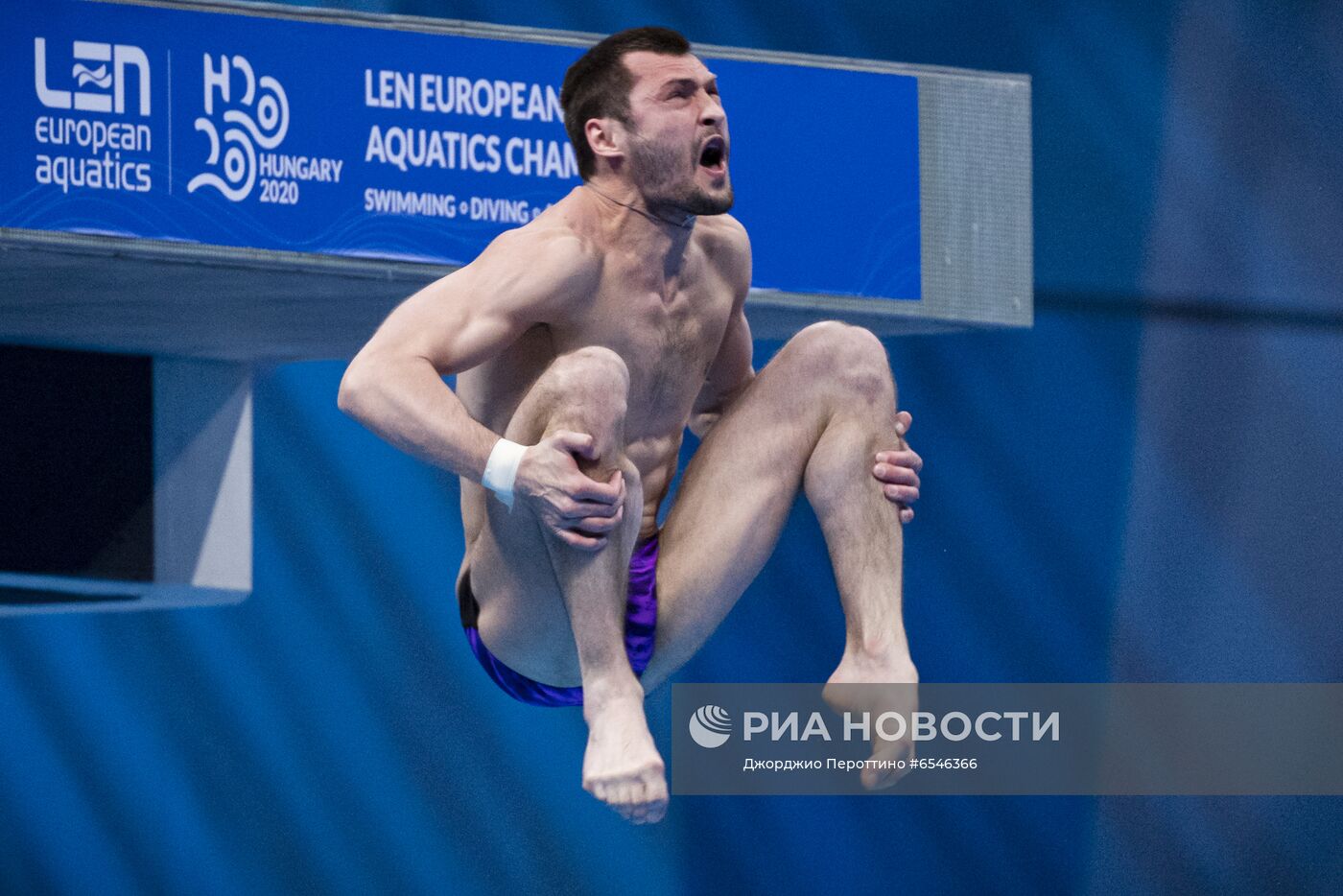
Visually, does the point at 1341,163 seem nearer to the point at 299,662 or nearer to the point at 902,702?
the point at 299,662

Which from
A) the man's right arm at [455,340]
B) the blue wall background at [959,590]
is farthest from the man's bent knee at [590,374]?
the blue wall background at [959,590]

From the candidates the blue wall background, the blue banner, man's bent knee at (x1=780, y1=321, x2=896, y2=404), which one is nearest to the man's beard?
man's bent knee at (x1=780, y1=321, x2=896, y2=404)

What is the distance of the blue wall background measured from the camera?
5.33 m

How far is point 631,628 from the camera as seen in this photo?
3.28 meters

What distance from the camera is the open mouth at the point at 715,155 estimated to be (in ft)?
10.7

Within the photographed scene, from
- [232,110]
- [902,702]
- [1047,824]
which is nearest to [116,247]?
[232,110]

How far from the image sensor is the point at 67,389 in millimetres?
4844

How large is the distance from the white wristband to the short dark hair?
1.63 feet

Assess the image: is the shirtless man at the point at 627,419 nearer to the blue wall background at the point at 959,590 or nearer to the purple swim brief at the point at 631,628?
the purple swim brief at the point at 631,628

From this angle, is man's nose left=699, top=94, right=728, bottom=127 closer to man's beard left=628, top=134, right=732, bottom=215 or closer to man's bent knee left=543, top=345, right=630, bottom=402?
man's beard left=628, top=134, right=732, bottom=215

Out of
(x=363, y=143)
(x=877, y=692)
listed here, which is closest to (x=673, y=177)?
(x=877, y=692)

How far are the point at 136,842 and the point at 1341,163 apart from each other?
392 centimetres

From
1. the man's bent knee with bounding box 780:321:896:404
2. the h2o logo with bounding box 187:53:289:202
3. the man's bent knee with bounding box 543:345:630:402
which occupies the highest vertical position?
the h2o logo with bounding box 187:53:289:202

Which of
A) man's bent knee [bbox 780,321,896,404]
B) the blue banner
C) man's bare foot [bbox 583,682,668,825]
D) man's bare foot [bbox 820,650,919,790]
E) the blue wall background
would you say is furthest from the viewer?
the blue wall background
